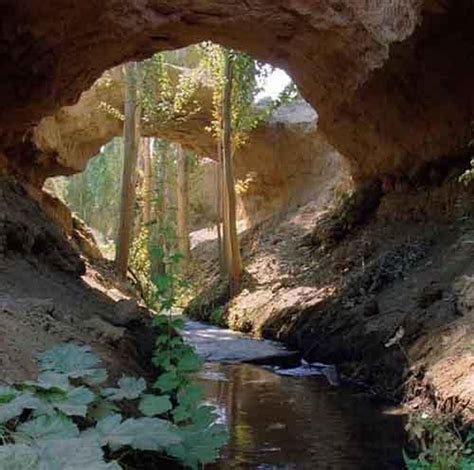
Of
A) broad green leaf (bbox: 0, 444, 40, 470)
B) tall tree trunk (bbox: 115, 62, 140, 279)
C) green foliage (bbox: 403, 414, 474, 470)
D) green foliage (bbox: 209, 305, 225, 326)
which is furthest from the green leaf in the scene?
green foliage (bbox: 209, 305, 225, 326)

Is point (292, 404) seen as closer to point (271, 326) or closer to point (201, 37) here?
point (271, 326)

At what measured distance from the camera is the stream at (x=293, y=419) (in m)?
4.83

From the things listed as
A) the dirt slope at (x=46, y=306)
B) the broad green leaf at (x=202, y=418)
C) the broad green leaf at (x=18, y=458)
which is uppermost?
the dirt slope at (x=46, y=306)

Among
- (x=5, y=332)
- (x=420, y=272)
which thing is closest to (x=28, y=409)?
(x=5, y=332)

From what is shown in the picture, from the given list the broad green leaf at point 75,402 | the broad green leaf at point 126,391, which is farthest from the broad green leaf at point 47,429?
the broad green leaf at point 126,391

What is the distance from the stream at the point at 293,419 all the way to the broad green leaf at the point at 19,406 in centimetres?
195

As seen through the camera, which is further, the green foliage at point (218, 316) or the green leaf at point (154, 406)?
the green foliage at point (218, 316)

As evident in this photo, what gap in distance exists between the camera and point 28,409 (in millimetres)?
3082

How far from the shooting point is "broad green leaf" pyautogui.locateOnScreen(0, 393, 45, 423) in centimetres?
271

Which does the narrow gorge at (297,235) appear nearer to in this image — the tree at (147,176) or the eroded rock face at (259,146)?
the eroded rock face at (259,146)

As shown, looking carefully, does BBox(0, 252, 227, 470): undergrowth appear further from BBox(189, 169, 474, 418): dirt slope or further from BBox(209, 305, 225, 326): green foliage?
BBox(209, 305, 225, 326): green foliage

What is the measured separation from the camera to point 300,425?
18.8 feet

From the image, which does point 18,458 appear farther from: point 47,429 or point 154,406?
point 154,406

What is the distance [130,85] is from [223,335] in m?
5.29
